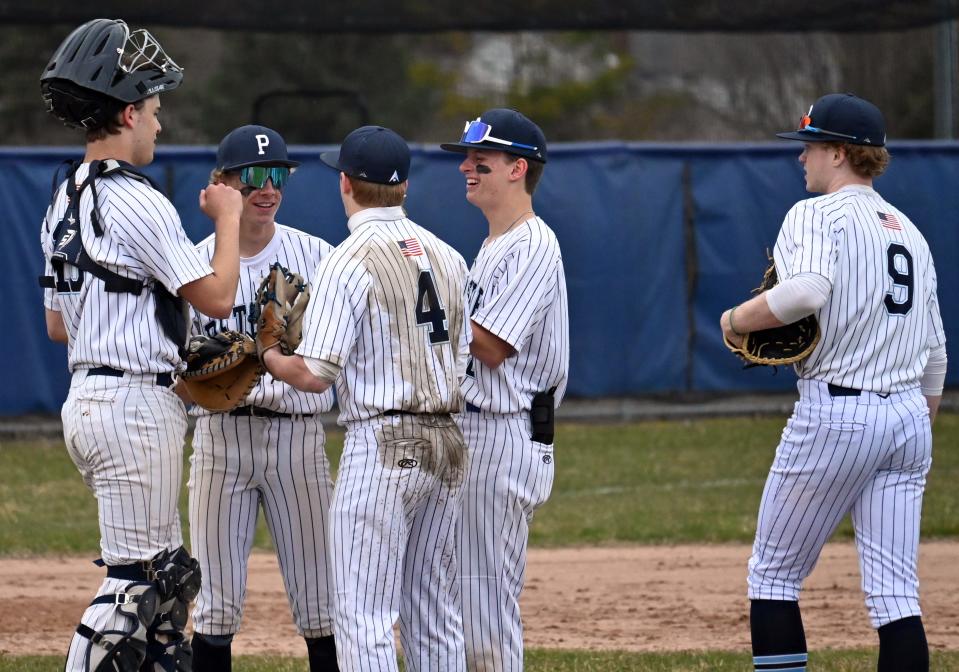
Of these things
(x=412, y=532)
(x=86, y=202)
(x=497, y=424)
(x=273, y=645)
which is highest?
(x=86, y=202)

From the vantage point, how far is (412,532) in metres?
4.17

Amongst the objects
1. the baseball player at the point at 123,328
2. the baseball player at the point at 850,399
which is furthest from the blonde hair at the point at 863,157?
the baseball player at the point at 123,328

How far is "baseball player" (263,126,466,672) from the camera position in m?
3.87

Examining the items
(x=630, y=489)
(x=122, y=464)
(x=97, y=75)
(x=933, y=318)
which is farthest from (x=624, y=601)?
(x=97, y=75)

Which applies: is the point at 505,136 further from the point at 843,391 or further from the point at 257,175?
the point at 843,391

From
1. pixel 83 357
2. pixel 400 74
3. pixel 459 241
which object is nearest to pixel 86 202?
pixel 83 357

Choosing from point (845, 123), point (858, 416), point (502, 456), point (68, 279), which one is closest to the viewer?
point (68, 279)

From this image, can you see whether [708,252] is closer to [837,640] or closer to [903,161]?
[903,161]

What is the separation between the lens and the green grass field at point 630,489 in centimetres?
834

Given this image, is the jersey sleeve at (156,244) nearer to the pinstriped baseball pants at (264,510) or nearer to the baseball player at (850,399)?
the pinstriped baseball pants at (264,510)

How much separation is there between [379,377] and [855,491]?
1.53 m

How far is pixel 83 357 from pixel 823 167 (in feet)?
7.70

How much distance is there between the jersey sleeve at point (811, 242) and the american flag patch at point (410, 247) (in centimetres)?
114

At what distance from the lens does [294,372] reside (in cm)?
388
